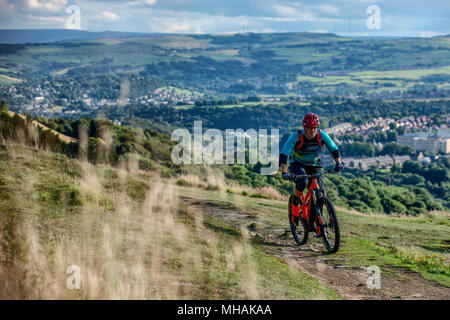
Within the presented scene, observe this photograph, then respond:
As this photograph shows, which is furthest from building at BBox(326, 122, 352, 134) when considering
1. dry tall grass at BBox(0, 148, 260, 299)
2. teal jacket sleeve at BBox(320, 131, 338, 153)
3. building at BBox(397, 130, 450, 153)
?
dry tall grass at BBox(0, 148, 260, 299)

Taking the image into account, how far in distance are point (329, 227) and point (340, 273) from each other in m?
1.12

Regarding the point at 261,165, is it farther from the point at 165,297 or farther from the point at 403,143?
the point at 403,143

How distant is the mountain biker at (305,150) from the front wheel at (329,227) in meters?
0.50

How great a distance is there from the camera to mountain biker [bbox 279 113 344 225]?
8.55 metres

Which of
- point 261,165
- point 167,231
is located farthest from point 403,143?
point 167,231

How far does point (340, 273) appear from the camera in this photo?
7.64 metres

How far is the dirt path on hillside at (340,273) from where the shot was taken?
6754 millimetres

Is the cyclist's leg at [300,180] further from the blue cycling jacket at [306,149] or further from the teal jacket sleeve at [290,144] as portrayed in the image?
the teal jacket sleeve at [290,144]

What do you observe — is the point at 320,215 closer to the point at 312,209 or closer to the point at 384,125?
the point at 312,209

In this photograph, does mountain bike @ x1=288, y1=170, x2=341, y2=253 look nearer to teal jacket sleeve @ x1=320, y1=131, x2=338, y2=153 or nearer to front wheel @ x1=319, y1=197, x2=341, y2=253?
front wheel @ x1=319, y1=197, x2=341, y2=253

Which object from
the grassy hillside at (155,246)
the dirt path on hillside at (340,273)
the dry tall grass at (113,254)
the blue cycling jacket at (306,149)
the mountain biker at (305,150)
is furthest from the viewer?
the blue cycling jacket at (306,149)

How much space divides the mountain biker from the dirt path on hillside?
3.80 ft

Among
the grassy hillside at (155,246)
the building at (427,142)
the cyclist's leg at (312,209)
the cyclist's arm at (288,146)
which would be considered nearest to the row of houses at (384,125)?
the building at (427,142)

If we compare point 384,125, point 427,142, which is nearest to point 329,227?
point 427,142
